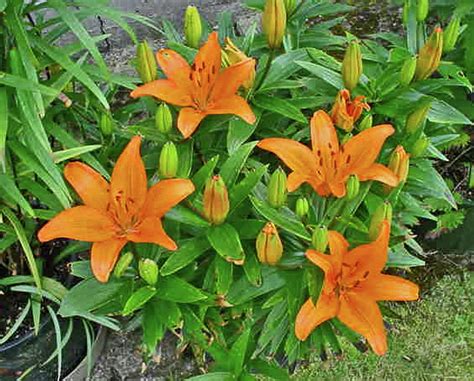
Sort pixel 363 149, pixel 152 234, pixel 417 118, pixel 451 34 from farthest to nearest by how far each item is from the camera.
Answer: pixel 451 34
pixel 417 118
pixel 363 149
pixel 152 234

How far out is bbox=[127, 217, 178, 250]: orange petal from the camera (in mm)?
1204

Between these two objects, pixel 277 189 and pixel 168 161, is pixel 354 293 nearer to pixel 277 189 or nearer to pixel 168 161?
pixel 277 189

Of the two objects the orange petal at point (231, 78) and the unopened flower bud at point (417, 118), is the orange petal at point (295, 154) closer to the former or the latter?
the orange petal at point (231, 78)

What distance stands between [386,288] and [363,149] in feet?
0.83

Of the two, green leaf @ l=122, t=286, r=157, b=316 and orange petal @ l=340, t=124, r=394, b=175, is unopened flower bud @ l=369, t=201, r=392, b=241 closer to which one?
orange petal @ l=340, t=124, r=394, b=175

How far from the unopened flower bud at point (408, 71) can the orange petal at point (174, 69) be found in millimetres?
430

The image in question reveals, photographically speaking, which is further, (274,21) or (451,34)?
(451,34)

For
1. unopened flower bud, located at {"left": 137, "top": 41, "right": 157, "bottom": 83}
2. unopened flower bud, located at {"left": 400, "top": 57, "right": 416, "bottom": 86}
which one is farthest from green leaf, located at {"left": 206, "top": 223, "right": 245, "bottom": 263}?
unopened flower bud, located at {"left": 400, "top": 57, "right": 416, "bottom": 86}

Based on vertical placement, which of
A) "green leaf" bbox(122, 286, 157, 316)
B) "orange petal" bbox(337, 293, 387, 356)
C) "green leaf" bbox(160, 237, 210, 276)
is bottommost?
"orange petal" bbox(337, 293, 387, 356)

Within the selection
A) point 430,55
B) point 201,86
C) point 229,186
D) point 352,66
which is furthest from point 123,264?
point 430,55

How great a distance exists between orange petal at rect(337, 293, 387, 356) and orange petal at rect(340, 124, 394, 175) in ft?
0.76

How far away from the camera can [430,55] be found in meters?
1.41

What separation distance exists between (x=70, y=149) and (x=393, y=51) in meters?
0.75

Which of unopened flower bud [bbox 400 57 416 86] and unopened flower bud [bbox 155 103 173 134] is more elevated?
unopened flower bud [bbox 155 103 173 134]
